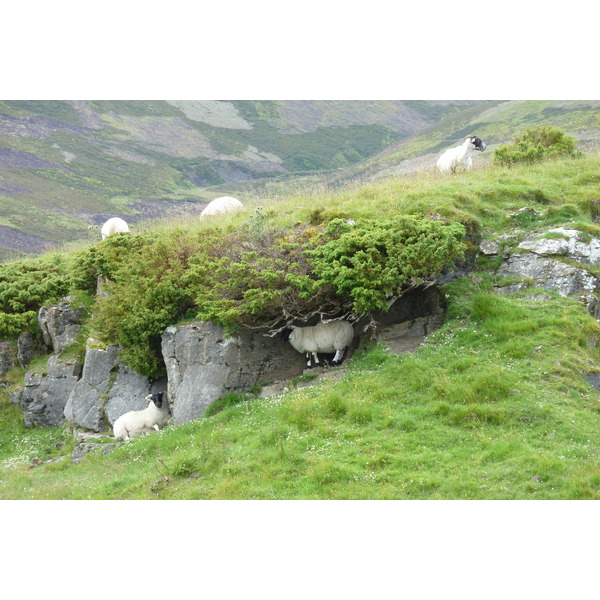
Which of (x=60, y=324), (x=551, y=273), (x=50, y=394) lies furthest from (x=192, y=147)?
(x=551, y=273)

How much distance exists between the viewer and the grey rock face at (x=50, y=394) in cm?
2245

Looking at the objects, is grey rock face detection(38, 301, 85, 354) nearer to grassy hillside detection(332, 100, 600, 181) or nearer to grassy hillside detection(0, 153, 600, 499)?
grassy hillside detection(0, 153, 600, 499)

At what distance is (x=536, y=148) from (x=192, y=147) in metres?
95.4

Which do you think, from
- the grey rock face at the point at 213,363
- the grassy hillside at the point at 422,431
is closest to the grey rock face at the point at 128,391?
the grassy hillside at the point at 422,431

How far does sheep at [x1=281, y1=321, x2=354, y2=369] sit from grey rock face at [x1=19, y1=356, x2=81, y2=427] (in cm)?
933

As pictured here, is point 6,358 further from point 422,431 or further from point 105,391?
point 422,431

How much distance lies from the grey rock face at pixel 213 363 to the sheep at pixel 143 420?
0.64 m

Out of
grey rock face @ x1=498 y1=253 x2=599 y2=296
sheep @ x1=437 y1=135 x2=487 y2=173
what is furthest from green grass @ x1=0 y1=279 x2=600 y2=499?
sheep @ x1=437 y1=135 x2=487 y2=173

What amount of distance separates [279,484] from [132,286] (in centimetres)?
1082

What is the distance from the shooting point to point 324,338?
722 inches

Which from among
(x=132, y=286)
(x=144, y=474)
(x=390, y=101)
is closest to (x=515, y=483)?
(x=144, y=474)

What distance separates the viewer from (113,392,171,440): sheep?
1855cm

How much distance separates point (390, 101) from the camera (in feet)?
511

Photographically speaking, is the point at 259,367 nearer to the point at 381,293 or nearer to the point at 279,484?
the point at 381,293
